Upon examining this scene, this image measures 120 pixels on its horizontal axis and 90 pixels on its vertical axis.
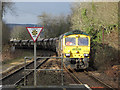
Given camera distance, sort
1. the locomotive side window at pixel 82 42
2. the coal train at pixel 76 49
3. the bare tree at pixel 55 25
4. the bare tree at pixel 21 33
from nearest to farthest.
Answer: the coal train at pixel 76 49 < the locomotive side window at pixel 82 42 < the bare tree at pixel 21 33 < the bare tree at pixel 55 25

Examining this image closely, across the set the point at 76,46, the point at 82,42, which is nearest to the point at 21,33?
the point at 76,46

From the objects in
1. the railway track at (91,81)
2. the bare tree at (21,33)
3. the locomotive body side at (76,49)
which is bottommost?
the railway track at (91,81)

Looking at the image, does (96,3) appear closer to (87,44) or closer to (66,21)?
(87,44)

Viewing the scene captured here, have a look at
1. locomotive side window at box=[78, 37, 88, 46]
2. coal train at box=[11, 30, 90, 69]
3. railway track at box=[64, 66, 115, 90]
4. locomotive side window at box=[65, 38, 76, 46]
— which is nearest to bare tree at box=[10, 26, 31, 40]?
coal train at box=[11, 30, 90, 69]

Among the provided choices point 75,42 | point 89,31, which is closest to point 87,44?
point 75,42

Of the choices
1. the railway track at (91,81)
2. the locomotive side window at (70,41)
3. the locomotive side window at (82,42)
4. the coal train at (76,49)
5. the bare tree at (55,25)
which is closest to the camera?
the railway track at (91,81)

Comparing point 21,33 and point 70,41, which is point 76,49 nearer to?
point 70,41

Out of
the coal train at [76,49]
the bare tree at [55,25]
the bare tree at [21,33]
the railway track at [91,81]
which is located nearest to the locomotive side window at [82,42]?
the coal train at [76,49]

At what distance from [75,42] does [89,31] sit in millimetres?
8370

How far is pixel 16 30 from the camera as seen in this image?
17.9 meters

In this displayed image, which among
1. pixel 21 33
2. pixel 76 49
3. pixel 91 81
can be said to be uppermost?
pixel 21 33

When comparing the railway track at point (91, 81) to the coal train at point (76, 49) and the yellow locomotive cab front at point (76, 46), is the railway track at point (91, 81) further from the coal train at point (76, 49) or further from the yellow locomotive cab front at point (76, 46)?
the yellow locomotive cab front at point (76, 46)

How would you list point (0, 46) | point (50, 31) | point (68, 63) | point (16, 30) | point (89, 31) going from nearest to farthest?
point (68, 63), point (16, 30), point (0, 46), point (89, 31), point (50, 31)

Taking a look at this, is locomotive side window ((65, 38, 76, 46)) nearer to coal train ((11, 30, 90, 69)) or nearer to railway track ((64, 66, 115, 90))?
coal train ((11, 30, 90, 69))
